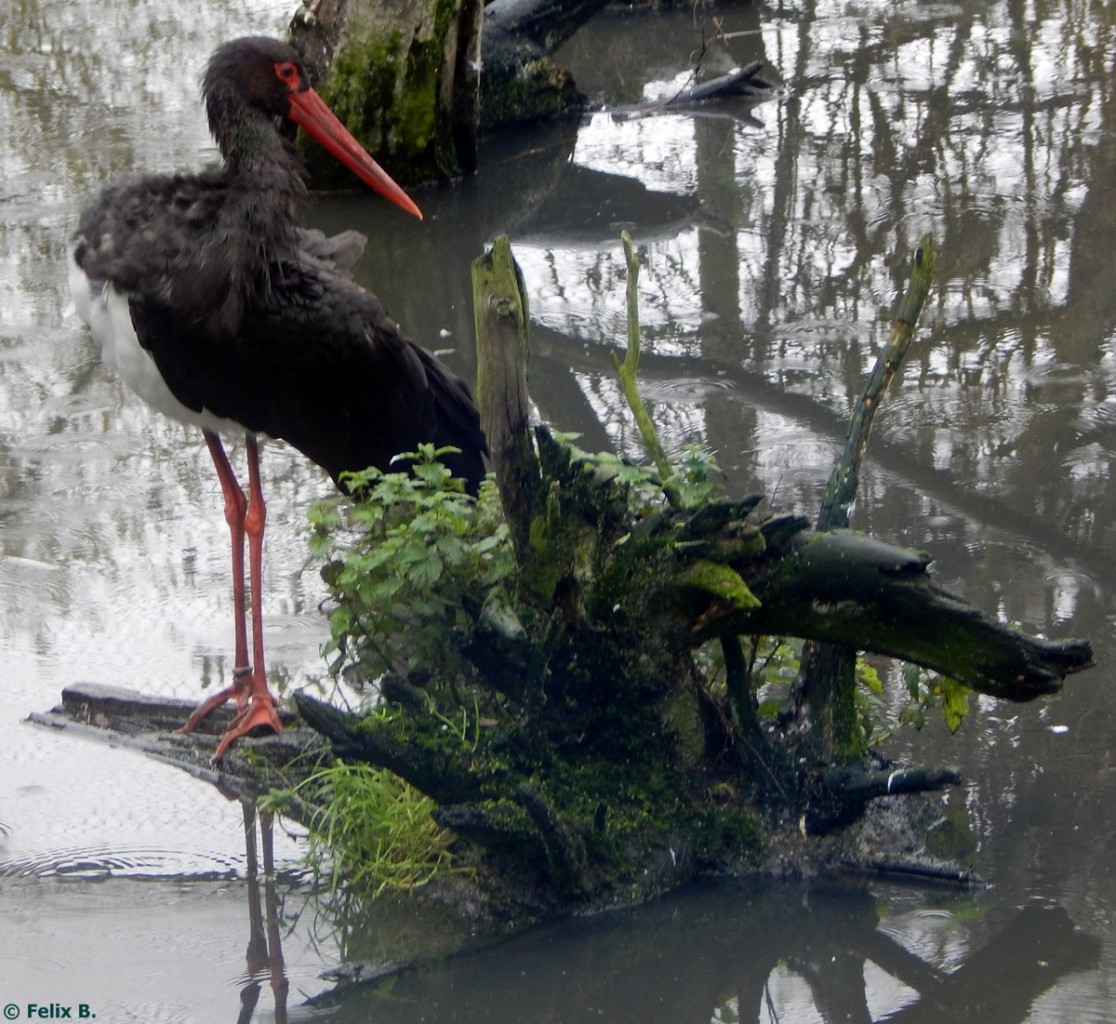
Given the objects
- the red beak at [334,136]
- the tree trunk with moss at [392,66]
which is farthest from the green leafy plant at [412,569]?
the tree trunk with moss at [392,66]

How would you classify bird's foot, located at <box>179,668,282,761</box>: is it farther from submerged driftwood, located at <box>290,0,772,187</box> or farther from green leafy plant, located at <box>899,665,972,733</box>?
submerged driftwood, located at <box>290,0,772,187</box>

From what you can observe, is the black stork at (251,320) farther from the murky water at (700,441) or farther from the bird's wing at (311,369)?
the murky water at (700,441)

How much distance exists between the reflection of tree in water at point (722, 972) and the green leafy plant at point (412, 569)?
0.67m

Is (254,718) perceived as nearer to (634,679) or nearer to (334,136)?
(634,679)

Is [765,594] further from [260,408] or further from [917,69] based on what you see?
[917,69]

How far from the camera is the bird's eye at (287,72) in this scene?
3723 mm

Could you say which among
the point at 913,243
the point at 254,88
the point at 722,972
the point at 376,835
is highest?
the point at 254,88

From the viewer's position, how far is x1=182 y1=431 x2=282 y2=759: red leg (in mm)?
3496

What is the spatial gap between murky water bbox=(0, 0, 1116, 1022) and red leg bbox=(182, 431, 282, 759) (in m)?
0.17

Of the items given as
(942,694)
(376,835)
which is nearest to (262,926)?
(376,835)

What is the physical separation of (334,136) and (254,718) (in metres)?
1.53

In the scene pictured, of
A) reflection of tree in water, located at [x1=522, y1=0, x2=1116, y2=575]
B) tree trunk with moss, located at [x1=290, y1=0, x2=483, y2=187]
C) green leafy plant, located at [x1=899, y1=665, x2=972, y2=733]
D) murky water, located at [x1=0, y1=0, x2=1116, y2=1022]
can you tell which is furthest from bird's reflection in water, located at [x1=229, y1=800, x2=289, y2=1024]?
tree trunk with moss, located at [x1=290, y1=0, x2=483, y2=187]

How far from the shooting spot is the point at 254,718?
11.4ft

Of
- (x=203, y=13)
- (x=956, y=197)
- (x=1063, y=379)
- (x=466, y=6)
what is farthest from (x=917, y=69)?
(x=203, y=13)
